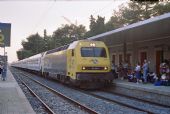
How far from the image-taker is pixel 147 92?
60.8ft

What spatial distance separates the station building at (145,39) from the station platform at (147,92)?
305cm

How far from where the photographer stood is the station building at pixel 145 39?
69.2 ft

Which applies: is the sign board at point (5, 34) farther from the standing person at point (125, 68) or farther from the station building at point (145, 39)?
the standing person at point (125, 68)

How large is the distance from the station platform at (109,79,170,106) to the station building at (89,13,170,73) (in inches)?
120

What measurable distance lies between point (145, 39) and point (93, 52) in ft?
21.6

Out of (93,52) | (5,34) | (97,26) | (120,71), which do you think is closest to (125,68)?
(120,71)

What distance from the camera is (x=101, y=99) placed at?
18875 millimetres

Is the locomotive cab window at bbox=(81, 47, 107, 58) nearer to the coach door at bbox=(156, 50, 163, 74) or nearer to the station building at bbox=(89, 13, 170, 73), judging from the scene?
the station building at bbox=(89, 13, 170, 73)

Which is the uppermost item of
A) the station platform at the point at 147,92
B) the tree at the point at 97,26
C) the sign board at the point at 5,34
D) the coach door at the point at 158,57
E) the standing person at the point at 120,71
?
the tree at the point at 97,26

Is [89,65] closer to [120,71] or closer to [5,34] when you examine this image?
[5,34]

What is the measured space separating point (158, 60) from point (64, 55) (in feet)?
21.4

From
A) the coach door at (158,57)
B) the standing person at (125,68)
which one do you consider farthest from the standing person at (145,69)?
the coach door at (158,57)

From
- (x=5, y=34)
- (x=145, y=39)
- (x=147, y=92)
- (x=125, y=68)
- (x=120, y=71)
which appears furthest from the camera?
(x=120, y=71)

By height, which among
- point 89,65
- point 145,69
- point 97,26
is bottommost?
point 145,69
